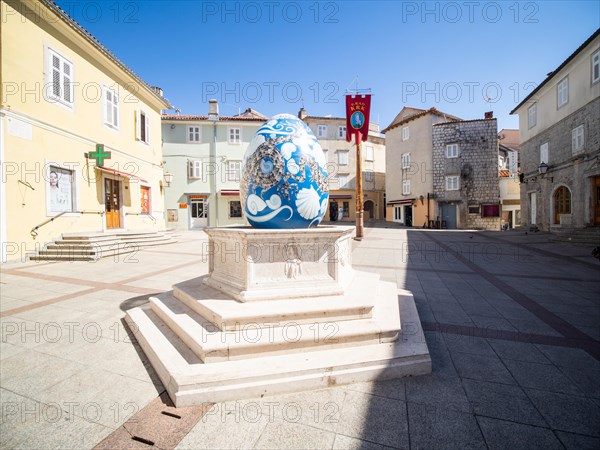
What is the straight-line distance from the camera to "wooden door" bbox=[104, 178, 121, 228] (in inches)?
520

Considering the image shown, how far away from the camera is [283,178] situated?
3.97 metres

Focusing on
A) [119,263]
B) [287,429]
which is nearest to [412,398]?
[287,429]

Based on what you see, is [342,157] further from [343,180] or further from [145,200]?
[145,200]

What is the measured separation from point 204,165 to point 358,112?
17.3m

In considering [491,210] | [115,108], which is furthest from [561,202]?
[115,108]

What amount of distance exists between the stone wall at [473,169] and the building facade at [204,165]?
63.2 ft

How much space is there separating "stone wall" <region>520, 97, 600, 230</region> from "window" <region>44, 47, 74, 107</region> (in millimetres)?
24837

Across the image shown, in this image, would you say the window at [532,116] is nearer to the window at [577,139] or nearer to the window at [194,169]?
the window at [577,139]

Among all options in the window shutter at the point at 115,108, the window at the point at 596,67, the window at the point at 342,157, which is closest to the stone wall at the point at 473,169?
the window at the point at 342,157

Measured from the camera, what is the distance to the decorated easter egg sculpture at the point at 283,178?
3996 millimetres

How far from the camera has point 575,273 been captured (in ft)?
25.5

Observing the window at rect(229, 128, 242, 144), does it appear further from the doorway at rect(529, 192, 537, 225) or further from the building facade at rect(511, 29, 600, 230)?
the doorway at rect(529, 192, 537, 225)

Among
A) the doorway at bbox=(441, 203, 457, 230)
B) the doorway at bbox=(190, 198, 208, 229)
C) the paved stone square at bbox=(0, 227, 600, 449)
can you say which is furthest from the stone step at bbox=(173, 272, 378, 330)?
the doorway at bbox=(441, 203, 457, 230)

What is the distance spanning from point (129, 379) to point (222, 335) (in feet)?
3.35
